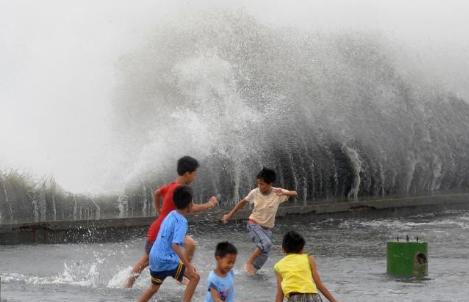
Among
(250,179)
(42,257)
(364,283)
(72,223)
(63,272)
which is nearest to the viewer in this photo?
(364,283)

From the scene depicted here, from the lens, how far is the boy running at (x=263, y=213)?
10844 millimetres

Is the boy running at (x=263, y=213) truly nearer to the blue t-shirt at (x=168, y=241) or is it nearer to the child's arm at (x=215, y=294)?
the blue t-shirt at (x=168, y=241)

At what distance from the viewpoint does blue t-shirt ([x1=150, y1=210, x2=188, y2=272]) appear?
8.15 metres

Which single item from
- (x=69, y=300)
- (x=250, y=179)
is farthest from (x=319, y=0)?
(x=69, y=300)

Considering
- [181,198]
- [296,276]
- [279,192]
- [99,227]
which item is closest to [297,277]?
[296,276]

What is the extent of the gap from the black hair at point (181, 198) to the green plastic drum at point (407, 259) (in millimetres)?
3132

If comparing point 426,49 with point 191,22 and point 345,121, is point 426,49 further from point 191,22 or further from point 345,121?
point 191,22

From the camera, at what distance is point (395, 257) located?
1056cm

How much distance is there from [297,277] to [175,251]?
4.04 feet

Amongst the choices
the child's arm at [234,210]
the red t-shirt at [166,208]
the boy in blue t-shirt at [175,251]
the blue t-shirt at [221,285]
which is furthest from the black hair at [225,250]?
the child's arm at [234,210]

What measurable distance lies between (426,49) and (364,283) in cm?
1393

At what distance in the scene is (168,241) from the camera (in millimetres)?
8258

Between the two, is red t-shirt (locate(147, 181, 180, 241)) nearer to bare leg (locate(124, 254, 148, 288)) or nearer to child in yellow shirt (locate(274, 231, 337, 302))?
bare leg (locate(124, 254, 148, 288))

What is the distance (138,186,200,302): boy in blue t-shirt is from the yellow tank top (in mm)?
1051
